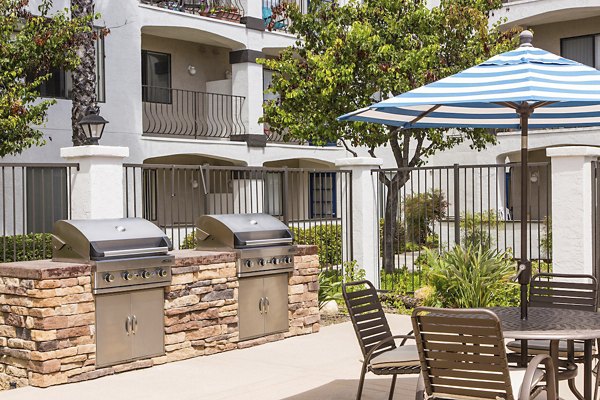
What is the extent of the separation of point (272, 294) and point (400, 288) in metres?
3.86

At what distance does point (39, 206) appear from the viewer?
1689 cm

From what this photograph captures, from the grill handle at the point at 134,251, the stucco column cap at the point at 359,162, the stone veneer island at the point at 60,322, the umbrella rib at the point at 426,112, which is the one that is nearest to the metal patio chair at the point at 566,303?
the umbrella rib at the point at 426,112

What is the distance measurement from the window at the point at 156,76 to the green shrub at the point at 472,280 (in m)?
12.3

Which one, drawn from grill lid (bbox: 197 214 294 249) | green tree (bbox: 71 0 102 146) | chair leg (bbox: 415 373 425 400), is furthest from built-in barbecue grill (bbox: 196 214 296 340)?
green tree (bbox: 71 0 102 146)

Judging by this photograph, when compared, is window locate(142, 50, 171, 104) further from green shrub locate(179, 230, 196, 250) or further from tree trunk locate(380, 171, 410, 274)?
tree trunk locate(380, 171, 410, 274)

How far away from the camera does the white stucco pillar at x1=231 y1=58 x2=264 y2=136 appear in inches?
915

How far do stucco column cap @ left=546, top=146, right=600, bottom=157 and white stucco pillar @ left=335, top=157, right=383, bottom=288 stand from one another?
10.4 ft

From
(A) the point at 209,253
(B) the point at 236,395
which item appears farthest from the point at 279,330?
(B) the point at 236,395

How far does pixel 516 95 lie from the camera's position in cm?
610

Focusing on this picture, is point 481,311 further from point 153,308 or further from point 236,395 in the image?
point 153,308

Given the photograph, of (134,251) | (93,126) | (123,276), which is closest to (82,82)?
(93,126)

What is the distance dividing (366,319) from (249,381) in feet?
5.66

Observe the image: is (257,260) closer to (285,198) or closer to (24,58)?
(285,198)

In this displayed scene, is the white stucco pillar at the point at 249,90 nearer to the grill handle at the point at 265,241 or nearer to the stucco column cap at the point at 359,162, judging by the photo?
the stucco column cap at the point at 359,162
